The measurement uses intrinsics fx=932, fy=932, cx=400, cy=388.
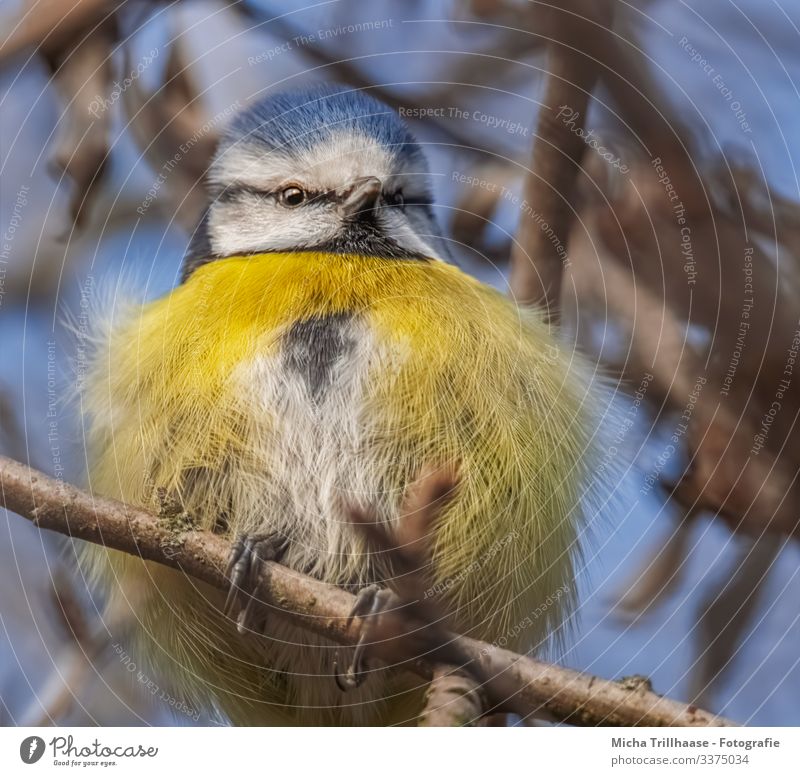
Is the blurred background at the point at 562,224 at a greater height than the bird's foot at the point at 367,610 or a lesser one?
greater

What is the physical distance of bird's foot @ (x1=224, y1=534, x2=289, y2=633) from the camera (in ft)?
1.98

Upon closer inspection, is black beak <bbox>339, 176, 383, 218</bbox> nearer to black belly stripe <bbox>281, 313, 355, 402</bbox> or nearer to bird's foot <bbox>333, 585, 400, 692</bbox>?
black belly stripe <bbox>281, 313, 355, 402</bbox>

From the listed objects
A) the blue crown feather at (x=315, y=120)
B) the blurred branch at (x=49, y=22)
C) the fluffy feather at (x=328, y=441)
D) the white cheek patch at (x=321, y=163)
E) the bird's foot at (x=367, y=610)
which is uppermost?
the blurred branch at (x=49, y=22)

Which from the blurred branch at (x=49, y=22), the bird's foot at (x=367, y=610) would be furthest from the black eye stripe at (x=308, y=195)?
the bird's foot at (x=367, y=610)

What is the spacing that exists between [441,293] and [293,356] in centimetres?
12

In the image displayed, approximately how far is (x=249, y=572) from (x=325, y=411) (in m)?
0.12

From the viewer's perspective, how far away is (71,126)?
0.70m

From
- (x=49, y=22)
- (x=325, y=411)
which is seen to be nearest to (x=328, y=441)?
(x=325, y=411)

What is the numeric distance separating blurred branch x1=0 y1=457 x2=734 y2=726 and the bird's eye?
0.78ft

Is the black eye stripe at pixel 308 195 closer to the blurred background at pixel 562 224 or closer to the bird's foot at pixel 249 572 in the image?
the blurred background at pixel 562 224

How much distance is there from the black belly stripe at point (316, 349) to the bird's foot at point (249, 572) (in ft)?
0.33

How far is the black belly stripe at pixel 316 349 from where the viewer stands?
2.06 feet

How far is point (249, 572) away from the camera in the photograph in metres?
0.60
